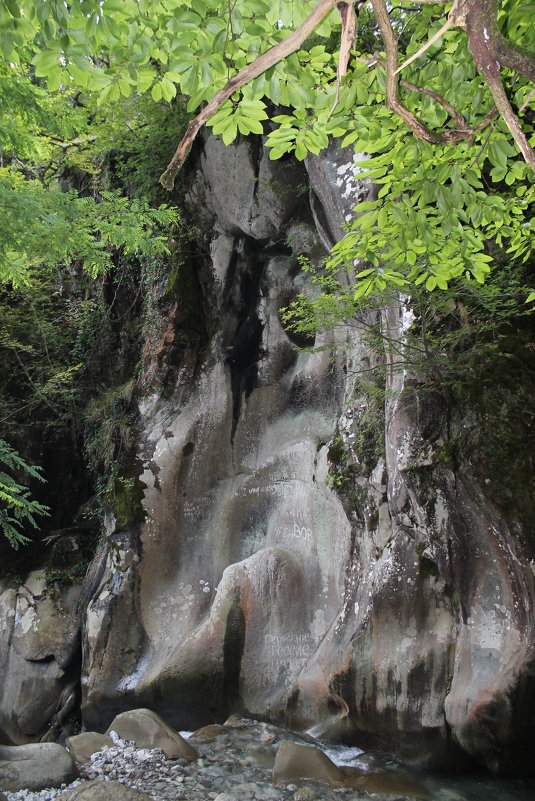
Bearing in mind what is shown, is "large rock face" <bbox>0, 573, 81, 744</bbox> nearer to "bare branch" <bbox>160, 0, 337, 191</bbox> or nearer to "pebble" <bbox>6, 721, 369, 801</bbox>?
"pebble" <bbox>6, 721, 369, 801</bbox>

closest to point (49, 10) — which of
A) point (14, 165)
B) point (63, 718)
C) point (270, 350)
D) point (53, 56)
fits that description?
point (53, 56)

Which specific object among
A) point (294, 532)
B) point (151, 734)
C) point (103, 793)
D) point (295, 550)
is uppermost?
point (294, 532)

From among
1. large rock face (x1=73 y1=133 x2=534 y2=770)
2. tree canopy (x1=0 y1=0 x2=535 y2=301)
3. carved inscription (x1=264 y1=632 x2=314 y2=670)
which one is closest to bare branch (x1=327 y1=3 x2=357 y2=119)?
tree canopy (x1=0 y1=0 x2=535 y2=301)

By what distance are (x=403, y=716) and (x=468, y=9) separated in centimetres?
611

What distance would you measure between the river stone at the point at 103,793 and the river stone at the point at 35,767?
99cm

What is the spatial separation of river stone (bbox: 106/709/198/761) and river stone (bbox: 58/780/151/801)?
1547mm

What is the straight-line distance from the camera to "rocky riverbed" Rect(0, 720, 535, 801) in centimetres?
554

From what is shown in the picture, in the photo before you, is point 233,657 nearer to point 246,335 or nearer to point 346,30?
point 246,335

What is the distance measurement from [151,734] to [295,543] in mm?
3084

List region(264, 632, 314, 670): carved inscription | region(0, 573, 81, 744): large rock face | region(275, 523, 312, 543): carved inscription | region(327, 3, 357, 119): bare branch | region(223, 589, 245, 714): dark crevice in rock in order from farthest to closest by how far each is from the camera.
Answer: region(0, 573, 81, 744): large rock face
region(275, 523, 312, 543): carved inscription
region(223, 589, 245, 714): dark crevice in rock
region(264, 632, 314, 670): carved inscription
region(327, 3, 357, 119): bare branch

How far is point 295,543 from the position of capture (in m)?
8.69

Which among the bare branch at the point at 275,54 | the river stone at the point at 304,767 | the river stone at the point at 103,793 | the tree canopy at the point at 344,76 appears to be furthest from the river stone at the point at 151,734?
the bare branch at the point at 275,54

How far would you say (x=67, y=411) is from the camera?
1195cm

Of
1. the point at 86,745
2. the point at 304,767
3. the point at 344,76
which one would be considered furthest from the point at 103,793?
the point at 344,76
